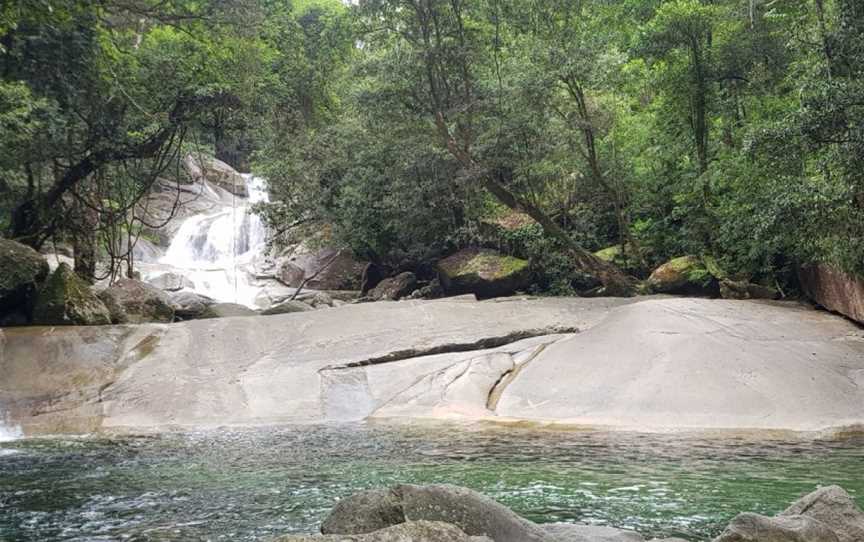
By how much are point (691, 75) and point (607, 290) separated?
6177 mm

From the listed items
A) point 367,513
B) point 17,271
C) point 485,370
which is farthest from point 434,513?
point 17,271

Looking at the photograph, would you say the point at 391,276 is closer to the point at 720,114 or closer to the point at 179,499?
the point at 720,114

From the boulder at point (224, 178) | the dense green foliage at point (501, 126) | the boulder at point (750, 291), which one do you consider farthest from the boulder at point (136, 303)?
the boulder at point (224, 178)

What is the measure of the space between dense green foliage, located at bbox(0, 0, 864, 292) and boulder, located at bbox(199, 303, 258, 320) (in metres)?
3.88

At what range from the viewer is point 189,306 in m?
18.9

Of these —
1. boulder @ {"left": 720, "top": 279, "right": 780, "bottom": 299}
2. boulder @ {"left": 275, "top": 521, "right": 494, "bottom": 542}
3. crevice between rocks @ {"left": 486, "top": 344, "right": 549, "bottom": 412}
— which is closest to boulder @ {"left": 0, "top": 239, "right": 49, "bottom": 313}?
crevice between rocks @ {"left": 486, "top": 344, "right": 549, "bottom": 412}

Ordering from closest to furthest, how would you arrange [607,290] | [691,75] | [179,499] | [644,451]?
[179,499], [644,451], [691,75], [607,290]

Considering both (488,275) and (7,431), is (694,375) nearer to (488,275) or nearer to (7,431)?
(7,431)

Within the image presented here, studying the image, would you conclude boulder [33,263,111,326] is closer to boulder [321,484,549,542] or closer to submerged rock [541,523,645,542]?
boulder [321,484,549,542]

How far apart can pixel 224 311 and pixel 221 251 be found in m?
14.6

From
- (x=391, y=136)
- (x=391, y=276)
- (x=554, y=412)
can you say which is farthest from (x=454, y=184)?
(x=554, y=412)

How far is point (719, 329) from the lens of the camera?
40.0 feet

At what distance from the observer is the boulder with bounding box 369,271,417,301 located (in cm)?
2473

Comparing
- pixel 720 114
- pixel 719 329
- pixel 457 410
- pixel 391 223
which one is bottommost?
pixel 457 410
